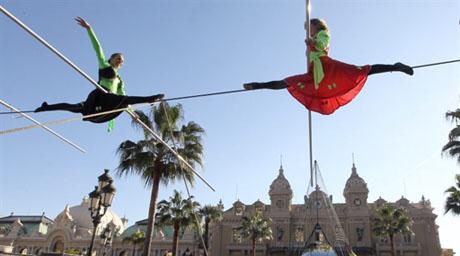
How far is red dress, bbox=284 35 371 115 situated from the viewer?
212 inches

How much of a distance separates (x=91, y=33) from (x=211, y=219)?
37695mm

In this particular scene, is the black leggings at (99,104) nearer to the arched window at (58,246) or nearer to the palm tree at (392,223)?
the palm tree at (392,223)

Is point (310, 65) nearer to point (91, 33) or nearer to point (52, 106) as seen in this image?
point (91, 33)

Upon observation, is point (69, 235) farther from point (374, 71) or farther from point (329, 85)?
point (374, 71)

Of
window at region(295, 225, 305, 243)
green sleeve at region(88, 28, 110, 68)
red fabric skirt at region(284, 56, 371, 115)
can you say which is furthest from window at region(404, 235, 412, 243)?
green sleeve at region(88, 28, 110, 68)

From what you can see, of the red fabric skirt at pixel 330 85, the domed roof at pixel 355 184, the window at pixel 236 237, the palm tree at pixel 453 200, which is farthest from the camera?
the window at pixel 236 237

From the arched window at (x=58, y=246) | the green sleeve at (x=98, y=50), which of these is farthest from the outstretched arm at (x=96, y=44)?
the arched window at (x=58, y=246)

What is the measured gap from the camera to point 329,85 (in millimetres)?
5484

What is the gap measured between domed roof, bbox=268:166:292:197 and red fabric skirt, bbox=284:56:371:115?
55.7m

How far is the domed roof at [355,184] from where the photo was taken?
5653 cm

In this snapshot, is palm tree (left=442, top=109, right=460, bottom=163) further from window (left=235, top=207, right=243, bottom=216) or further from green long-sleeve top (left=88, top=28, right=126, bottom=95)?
window (left=235, top=207, right=243, bottom=216)

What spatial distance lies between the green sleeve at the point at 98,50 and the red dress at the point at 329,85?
2.94 metres

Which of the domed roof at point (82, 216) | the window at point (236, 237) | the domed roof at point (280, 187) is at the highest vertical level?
the domed roof at point (280, 187)

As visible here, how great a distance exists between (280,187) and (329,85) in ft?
185
